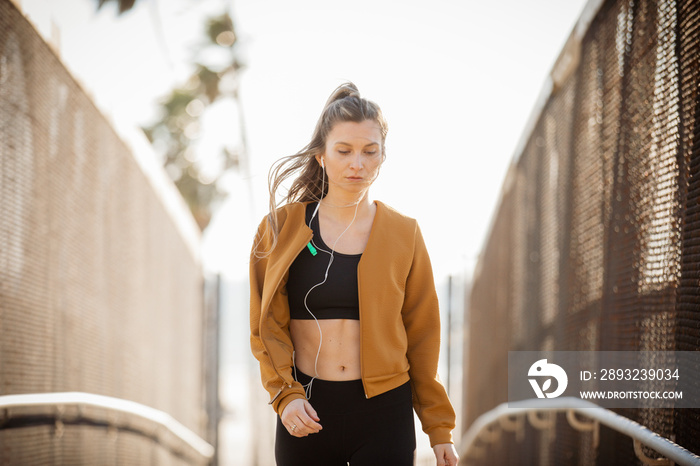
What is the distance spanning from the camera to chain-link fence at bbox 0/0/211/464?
136 inches

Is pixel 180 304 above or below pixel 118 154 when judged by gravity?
below

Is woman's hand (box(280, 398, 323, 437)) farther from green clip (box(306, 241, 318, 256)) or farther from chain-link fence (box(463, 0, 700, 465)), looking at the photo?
chain-link fence (box(463, 0, 700, 465))

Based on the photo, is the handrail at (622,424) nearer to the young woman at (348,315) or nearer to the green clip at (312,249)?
the young woman at (348,315)

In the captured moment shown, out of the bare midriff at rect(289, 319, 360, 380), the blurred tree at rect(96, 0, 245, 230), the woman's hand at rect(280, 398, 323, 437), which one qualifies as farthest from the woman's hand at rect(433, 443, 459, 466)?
the blurred tree at rect(96, 0, 245, 230)

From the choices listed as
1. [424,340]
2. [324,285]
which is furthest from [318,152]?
[424,340]

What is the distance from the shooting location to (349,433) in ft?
7.54

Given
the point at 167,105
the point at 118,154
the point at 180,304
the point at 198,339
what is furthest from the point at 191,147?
the point at 118,154

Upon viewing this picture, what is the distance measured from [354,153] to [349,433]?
1.01 m

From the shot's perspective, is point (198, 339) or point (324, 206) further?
point (198, 339)

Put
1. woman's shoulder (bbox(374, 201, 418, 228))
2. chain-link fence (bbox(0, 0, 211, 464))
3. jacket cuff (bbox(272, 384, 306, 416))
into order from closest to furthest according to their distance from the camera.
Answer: jacket cuff (bbox(272, 384, 306, 416)), woman's shoulder (bbox(374, 201, 418, 228)), chain-link fence (bbox(0, 0, 211, 464))

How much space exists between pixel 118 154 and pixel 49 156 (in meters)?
1.94

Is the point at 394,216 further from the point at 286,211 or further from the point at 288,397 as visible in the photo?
the point at 288,397

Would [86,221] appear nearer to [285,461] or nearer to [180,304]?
[285,461]

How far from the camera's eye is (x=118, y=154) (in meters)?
5.97
